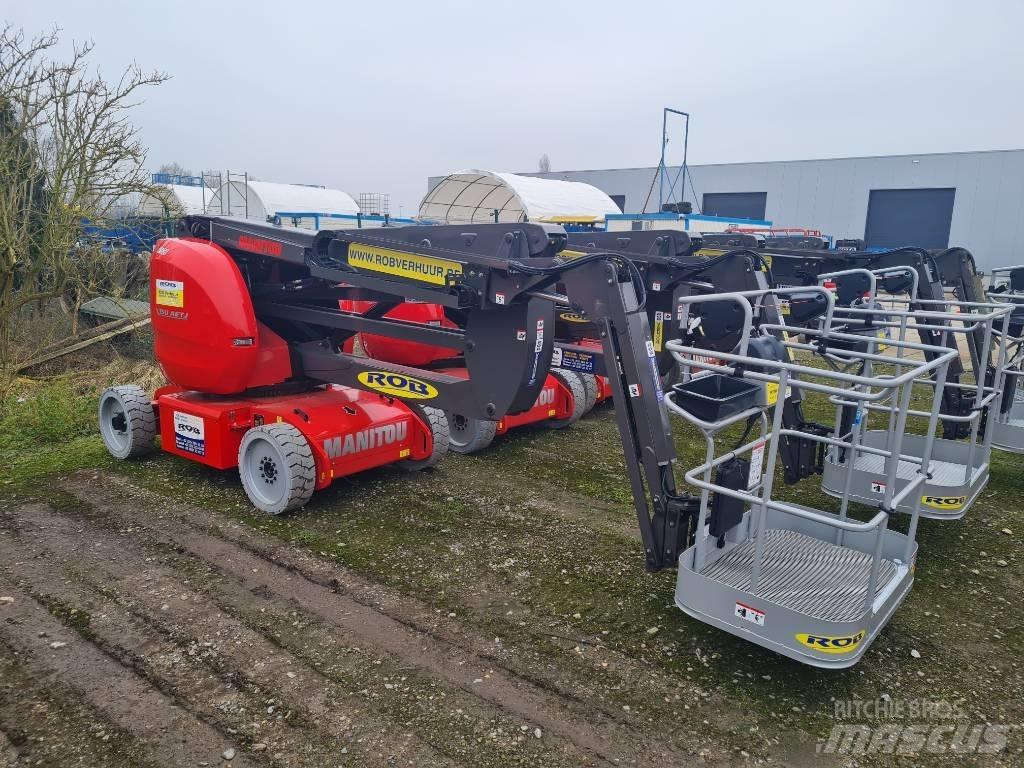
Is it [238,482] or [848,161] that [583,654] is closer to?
[238,482]

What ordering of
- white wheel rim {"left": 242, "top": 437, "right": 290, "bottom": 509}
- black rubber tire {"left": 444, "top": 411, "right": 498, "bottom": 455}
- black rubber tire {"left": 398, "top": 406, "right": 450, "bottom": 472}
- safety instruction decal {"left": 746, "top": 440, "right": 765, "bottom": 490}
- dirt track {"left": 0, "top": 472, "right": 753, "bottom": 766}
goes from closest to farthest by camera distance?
dirt track {"left": 0, "top": 472, "right": 753, "bottom": 766}
safety instruction decal {"left": 746, "top": 440, "right": 765, "bottom": 490}
white wheel rim {"left": 242, "top": 437, "right": 290, "bottom": 509}
black rubber tire {"left": 398, "top": 406, "right": 450, "bottom": 472}
black rubber tire {"left": 444, "top": 411, "right": 498, "bottom": 455}

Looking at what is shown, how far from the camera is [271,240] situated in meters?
5.51

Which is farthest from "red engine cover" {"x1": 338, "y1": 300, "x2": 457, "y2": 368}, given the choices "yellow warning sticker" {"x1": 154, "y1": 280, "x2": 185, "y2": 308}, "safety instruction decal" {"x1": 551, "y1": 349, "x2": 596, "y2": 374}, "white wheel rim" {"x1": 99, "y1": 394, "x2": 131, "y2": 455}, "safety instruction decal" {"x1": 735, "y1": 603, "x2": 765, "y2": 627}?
"safety instruction decal" {"x1": 735, "y1": 603, "x2": 765, "y2": 627}

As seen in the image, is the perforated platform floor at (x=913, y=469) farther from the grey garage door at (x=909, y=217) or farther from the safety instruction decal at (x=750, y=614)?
the grey garage door at (x=909, y=217)

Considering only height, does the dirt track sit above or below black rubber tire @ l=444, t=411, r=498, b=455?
below

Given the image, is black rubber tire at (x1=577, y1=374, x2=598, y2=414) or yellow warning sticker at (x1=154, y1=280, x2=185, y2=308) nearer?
Result: yellow warning sticker at (x1=154, y1=280, x2=185, y2=308)

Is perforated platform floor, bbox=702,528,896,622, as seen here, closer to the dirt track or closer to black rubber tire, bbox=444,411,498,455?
the dirt track

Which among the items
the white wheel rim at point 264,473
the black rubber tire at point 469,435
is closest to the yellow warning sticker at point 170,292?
the white wheel rim at point 264,473

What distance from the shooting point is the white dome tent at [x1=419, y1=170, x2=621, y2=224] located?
22.0 metres

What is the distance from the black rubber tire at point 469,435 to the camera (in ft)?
22.7

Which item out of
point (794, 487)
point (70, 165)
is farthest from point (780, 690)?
point (70, 165)

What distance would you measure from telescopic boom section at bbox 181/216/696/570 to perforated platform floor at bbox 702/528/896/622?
0.37 metres

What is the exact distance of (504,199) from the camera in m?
23.8

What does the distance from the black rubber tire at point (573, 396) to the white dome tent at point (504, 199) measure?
Result: 44.6ft
